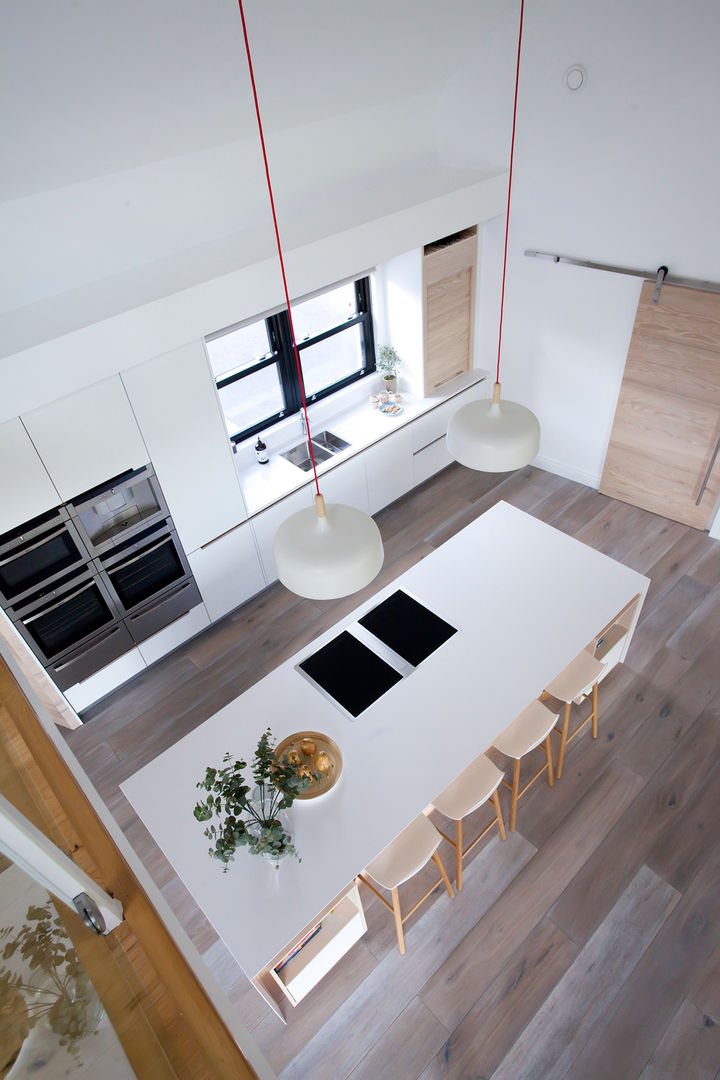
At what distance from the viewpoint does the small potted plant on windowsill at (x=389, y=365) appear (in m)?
5.02

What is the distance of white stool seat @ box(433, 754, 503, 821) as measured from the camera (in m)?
2.68

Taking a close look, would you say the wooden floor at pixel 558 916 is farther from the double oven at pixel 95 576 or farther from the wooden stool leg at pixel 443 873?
the double oven at pixel 95 576

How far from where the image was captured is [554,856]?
3088mm

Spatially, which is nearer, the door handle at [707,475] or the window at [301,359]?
the door handle at [707,475]


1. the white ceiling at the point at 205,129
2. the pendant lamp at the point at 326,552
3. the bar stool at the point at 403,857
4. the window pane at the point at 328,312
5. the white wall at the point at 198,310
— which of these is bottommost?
the bar stool at the point at 403,857

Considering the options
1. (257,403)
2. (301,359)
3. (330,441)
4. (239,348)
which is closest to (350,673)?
(330,441)

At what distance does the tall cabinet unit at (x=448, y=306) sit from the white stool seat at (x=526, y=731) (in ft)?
9.70

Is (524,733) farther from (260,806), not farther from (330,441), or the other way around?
(330,441)

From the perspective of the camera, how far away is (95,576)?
349 cm

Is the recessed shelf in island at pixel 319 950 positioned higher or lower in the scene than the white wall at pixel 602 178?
lower

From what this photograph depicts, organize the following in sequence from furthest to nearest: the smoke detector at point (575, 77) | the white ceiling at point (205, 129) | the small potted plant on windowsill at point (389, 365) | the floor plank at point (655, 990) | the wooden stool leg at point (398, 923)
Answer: the small potted plant on windowsill at point (389, 365), the smoke detector at point (575, 77), the wooden stool leg at point (398, 923), the floor plank at point (655, 990), the white ceiling at point (205, 129)

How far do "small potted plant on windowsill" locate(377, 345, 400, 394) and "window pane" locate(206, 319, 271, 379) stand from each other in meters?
1.03

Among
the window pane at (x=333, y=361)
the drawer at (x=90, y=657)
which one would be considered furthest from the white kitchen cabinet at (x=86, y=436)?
the window pane at (x=333, y=361)

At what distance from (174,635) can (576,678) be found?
8.32 ft
